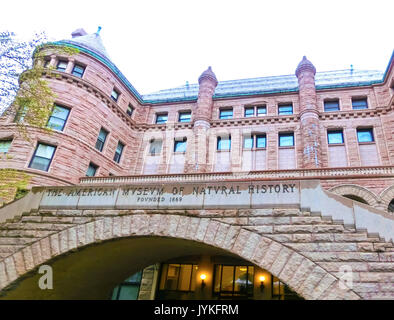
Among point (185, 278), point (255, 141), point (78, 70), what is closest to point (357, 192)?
point (255, 141)

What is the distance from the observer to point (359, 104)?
81.1 feet

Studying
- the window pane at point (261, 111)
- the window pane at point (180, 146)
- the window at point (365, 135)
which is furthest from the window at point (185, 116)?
the window at point (365, 135)

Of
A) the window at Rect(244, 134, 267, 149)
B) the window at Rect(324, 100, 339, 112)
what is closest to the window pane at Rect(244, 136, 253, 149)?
the window at Rect(244, 134, 267, 149)

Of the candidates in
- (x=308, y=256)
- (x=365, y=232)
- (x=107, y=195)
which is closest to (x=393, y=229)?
(x=365, y=232)

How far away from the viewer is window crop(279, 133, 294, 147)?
2419 cm

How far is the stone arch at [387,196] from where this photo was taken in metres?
16.8

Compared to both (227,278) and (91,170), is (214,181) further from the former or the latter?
(91,170)

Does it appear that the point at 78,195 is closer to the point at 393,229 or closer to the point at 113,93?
the point at 393,229

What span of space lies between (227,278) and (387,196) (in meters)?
11.6

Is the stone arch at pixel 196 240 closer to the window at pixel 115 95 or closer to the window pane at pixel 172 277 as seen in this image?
the window pane at pixel 172 277

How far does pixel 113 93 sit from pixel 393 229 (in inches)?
956

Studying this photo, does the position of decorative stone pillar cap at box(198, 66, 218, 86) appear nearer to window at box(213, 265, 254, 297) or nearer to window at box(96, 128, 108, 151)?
window at box(96, 128, 108, 151)

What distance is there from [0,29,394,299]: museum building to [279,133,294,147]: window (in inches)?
6.1

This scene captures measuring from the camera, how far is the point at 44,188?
9.25m
